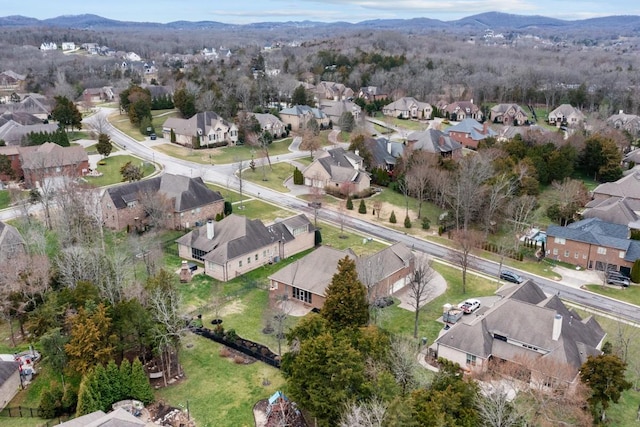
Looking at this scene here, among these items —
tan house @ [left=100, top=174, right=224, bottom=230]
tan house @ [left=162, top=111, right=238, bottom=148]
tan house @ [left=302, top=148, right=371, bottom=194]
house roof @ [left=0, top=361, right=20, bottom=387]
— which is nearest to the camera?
house roof @ [left=0, top=361, right=20, bottom=387]

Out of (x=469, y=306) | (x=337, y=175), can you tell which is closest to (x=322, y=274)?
(x=469, y=306)

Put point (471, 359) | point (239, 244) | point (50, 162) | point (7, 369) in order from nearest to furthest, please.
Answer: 1. point (7, 369)
2. point (471, 359)
3. point (239, 244)
4. point (50, 162)

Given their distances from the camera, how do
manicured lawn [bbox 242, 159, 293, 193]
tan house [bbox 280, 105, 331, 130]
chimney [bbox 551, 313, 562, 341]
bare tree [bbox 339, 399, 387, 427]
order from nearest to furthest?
bare tree [bbox 339, 399, 387, 427], chimney [bbox 551, 313, 562, 341], manicured lawn [bbox 242, 159, 293, 193], tan house [bbox 280, 105, 331, 130]

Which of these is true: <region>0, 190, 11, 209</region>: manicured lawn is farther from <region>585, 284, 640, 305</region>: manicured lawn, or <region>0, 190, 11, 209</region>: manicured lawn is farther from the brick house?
<region>585, 284, 640, 305</region>: manicured lawn

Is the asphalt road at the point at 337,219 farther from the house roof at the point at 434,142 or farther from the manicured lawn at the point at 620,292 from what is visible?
the house roof at the point at 434,142

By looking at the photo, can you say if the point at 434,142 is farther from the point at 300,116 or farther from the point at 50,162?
the point at 50,162

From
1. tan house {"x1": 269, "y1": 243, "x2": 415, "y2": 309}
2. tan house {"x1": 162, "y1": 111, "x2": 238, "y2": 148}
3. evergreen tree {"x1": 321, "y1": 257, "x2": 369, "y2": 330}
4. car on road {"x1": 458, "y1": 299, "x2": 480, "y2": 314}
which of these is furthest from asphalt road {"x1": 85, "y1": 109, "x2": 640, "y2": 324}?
→ evergreen tree {"x1": 321, "y1": 257, "x2": 369, "y2": 330}
